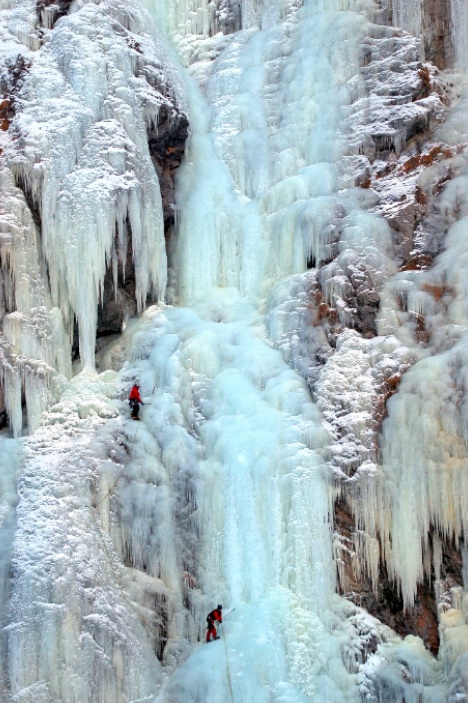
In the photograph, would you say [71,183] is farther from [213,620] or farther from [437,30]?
[437,30]

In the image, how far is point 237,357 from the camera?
1441 cm

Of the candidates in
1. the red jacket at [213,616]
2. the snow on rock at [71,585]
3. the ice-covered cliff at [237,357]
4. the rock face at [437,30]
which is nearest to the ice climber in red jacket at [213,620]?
the red jacket at [213,616]

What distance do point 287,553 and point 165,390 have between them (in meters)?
2.92

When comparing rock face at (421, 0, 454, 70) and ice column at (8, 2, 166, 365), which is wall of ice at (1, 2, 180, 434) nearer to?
ice column at (8, 2, 166, 365)

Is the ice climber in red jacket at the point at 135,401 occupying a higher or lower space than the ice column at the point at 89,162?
lower

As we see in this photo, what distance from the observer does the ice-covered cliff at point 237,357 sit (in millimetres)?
12211

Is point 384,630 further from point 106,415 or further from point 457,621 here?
point 106,415

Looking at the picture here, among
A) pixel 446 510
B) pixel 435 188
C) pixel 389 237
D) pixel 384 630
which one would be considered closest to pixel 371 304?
pixel 389 237

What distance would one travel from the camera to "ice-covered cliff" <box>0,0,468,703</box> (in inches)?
481

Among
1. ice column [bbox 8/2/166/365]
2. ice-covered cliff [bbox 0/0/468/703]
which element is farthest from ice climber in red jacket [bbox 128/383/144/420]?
ice column [bbox 8/2/166/365]

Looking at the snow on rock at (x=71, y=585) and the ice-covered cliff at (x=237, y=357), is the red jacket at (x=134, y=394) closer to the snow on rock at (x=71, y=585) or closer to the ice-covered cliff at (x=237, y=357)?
the ice-covered cliff at (x=237, y=357)

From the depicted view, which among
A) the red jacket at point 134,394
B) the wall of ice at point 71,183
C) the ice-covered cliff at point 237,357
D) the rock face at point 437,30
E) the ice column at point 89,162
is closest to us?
the ice-covered cliff at point 237,357

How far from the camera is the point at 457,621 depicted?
39.9 ft

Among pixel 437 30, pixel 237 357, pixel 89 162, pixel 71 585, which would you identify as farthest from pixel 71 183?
pixel 437 30
